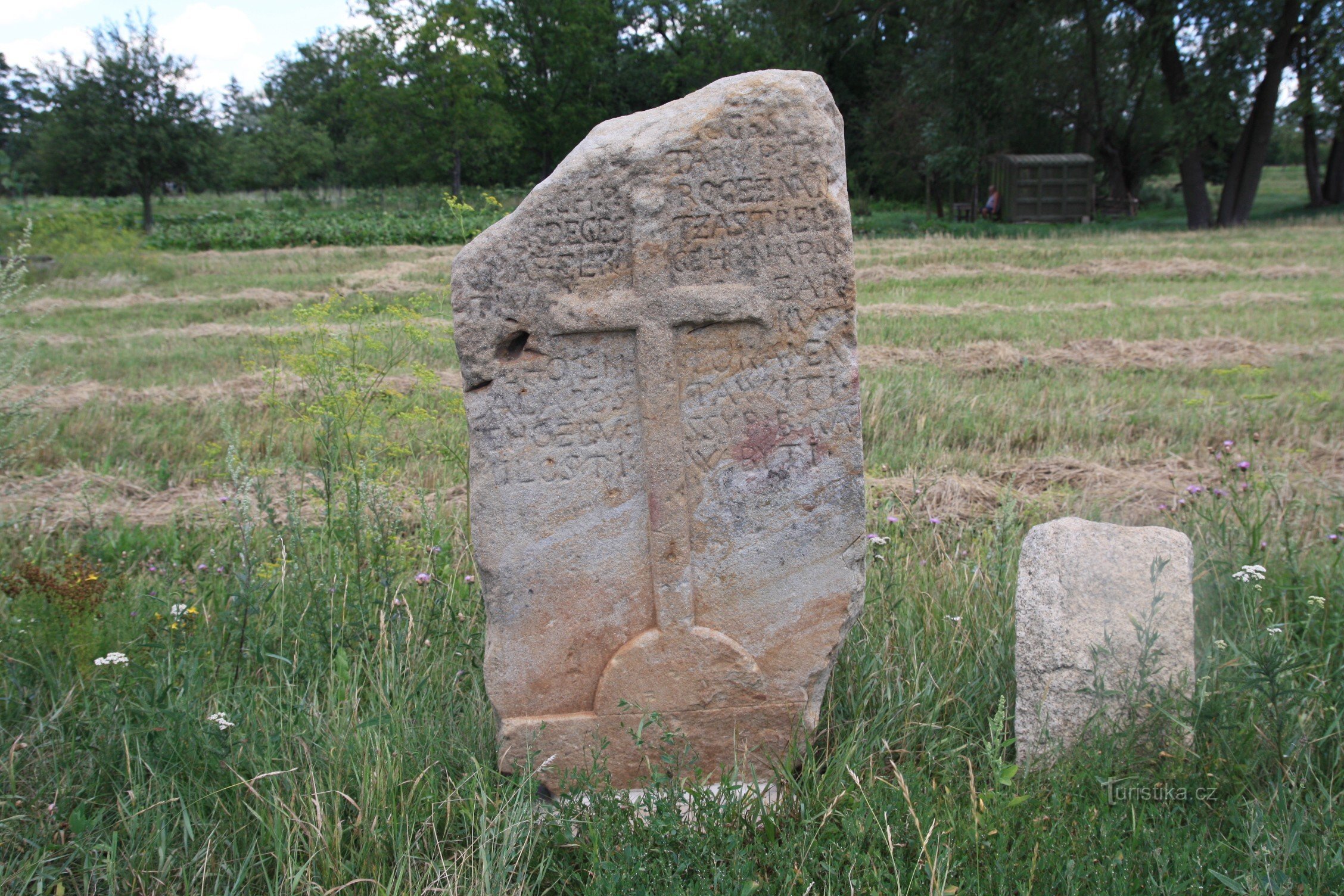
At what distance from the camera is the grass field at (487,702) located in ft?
7.53

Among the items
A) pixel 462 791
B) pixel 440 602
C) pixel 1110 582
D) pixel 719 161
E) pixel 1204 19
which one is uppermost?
pixel 1204 19

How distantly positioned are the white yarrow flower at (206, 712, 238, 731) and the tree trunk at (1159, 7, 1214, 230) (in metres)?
19.6

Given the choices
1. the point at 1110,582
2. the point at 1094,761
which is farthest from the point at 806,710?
the point at 1110,582

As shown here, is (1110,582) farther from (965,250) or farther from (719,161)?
(965,250)

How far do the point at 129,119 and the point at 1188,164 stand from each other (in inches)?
907

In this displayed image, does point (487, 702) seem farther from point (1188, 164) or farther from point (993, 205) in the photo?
point (993, 205)

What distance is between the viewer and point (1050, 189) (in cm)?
2202

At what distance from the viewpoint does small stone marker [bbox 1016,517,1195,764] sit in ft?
9.14

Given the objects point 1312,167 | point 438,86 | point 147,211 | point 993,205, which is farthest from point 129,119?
point 1312,167

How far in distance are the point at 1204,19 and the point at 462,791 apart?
19572 mm

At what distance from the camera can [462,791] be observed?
8.58 ft

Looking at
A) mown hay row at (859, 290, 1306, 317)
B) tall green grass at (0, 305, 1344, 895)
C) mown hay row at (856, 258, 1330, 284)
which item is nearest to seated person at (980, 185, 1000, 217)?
mown hay row at (856, 258, 1330, 284)

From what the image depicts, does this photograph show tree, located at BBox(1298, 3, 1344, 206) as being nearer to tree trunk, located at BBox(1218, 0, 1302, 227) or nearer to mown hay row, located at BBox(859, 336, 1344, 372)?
tree trunk, located at BBox(1218, 0, 1302, 227)

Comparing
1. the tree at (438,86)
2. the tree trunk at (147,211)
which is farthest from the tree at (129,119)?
the tree at (438,86)
